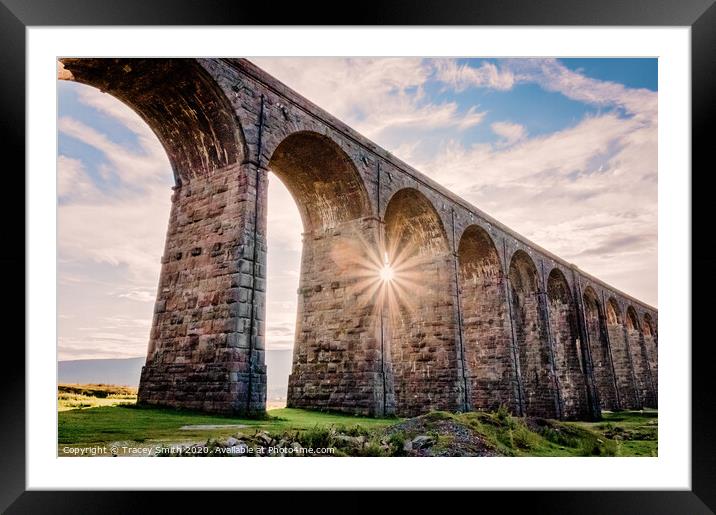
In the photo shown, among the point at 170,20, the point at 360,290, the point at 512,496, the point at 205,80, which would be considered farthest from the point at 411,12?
the point at 360,290

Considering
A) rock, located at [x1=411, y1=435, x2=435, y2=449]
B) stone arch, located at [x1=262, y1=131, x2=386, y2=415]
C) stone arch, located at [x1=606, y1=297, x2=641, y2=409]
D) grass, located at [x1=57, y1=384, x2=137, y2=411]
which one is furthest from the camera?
stone arch, located at [x1=606, y1=297, x2=641, y2=409]

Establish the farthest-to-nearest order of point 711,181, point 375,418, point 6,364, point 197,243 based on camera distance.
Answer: point 375,418, point 197,243, point 711,181, point 6,364

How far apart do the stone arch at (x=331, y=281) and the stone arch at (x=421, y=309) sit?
86.4 inches

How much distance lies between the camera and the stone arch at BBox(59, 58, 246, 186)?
9.23 meters

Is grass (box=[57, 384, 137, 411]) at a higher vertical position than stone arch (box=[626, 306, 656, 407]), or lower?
higher

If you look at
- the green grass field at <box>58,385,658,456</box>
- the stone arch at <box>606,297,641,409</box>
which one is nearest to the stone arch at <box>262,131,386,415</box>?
the green grass field at <box>58,385,658,456</box>

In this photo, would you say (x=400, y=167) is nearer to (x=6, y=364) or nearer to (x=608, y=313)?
(x=6, y=364)

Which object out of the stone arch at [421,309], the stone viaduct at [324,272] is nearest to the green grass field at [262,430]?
the stone viaduct at [324,272]

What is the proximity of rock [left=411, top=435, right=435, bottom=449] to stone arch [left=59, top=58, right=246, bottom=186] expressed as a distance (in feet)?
19.5

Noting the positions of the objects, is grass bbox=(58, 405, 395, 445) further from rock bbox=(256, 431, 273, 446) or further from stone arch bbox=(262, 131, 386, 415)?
stone arch bbox=(262, 131, 386, 415)

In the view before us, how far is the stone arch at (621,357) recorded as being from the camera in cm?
3055

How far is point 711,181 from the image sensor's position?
6234 millimetres

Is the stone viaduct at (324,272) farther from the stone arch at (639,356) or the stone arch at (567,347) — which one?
the stone arch at (639,356)

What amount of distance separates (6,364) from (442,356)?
12370 millimetres
